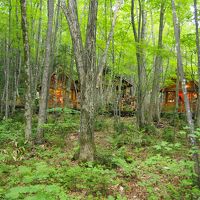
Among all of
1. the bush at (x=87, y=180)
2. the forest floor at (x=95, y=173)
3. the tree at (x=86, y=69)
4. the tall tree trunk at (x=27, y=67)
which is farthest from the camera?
the tall tree trunk at (x=27, y=67)

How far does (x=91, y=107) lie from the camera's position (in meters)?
6.26

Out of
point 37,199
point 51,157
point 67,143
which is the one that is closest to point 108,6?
point 67,143

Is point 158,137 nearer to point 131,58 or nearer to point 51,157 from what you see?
point 51,157

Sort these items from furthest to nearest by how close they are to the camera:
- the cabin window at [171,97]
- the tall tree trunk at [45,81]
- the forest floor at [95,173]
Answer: the cabin window at [171,97] → the tall tree trunk at [45,81] → the forest floor at [95,173]

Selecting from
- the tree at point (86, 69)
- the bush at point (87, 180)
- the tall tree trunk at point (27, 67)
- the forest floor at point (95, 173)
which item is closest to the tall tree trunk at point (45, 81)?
the tall tree trunk at point (27, 67)

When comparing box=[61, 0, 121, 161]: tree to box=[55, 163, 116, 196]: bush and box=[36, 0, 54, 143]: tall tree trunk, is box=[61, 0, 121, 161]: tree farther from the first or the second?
box=[36, 0, 54, 143]: tall tree trunk

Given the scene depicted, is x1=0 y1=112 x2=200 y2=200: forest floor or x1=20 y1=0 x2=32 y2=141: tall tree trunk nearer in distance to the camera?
x1=0 y1=112 x2=200 y2=200: forest floor

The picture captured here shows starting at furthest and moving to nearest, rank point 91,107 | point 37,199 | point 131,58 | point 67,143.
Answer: point 131,58 < point 67,143 < point 91,107 < point 37,199

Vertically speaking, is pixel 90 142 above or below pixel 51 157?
above

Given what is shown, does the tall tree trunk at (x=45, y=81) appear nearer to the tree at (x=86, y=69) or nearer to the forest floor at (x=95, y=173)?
the forest floor at (x=95, y=173)

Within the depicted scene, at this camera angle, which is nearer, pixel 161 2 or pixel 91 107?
pixel 91 107

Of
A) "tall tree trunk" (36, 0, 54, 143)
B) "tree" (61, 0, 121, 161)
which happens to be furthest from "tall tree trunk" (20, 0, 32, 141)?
"tree" (61, 0, 121, 161)

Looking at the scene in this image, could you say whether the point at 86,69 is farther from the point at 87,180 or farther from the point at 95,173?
the point at 87,180

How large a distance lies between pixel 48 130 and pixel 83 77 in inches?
204
